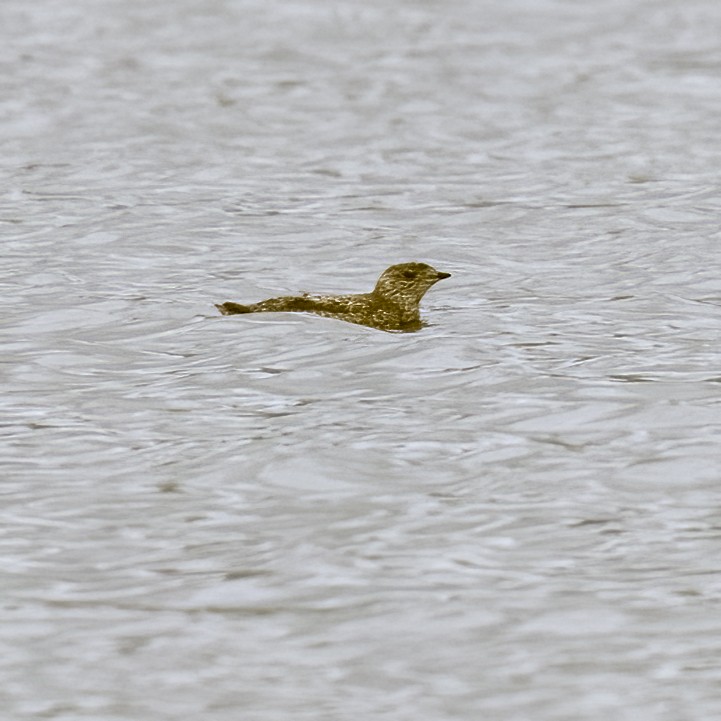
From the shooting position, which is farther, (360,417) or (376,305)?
(376,305)

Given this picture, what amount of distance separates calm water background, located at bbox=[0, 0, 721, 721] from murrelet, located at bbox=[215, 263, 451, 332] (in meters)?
0.12

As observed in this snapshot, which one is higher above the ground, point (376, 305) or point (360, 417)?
point (376, 305)

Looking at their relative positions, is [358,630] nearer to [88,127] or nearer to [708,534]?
[708,534]

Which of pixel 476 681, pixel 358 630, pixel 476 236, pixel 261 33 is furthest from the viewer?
pixel 261 33

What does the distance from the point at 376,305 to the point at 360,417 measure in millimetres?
2533

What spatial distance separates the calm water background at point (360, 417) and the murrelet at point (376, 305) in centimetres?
12

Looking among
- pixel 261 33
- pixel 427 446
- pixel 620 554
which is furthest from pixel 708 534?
A: pixel 261 33

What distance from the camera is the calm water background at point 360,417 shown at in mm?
7215

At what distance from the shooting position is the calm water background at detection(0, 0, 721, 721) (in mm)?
7215

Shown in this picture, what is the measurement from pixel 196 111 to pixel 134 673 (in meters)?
18.5

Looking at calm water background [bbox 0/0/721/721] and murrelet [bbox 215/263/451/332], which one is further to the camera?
murrelet [bbox 215/263/451/332]

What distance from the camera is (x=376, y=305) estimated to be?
13.2 meters

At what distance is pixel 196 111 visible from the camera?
81.8 ft

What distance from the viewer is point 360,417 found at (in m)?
10.8
